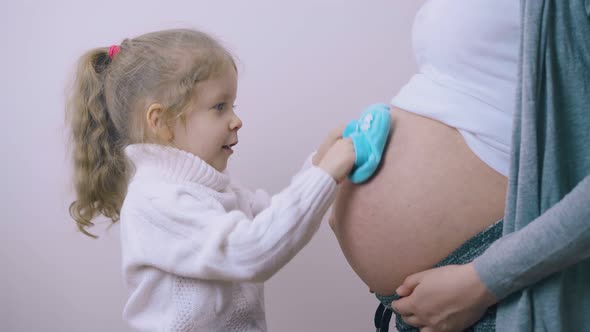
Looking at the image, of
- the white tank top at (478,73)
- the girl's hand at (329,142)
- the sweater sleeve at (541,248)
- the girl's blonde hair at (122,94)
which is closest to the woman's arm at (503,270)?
the sweater sleeve at (541,248)

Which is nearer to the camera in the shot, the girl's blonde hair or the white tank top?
the white tank top

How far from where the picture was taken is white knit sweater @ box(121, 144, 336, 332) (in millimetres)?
991

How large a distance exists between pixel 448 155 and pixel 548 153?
16 centimetres

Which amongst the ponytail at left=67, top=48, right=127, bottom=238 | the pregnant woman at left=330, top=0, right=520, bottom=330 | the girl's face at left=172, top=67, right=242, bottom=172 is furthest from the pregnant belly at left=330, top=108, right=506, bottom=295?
the ponytail at left=67, top=48, right=127, bottom=238

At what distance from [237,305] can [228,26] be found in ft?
2.54

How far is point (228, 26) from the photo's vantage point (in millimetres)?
1543

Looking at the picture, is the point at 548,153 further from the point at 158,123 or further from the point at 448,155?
the point at 158,123

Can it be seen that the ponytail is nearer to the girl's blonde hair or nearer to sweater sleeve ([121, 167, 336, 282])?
the girl's blonde hair

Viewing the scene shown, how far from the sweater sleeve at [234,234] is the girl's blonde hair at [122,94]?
0.70 feet

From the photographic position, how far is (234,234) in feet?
3.29

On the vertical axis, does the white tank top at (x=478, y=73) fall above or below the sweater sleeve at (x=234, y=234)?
above

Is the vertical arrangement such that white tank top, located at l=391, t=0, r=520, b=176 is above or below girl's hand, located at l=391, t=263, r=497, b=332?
above

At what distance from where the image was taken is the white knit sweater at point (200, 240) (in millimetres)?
991

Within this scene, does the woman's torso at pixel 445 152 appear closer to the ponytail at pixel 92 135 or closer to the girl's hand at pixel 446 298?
the girl's hand at pixel 446 298
